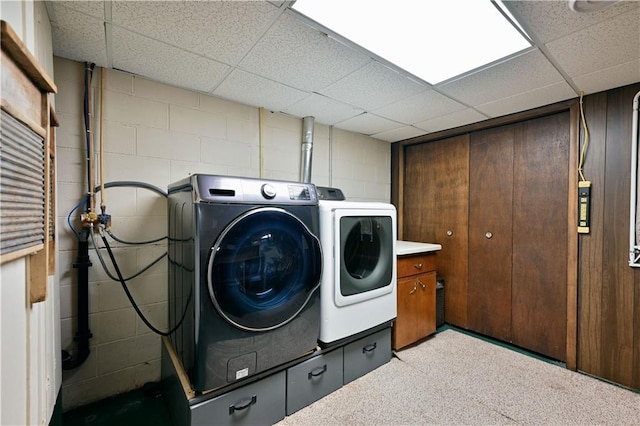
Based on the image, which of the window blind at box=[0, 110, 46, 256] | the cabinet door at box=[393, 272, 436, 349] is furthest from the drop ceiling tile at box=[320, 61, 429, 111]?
the window blind at box=[0, 110, 46, 256]

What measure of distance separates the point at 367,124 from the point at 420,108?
59cm

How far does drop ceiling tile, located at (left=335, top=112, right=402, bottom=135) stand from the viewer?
2689 mm

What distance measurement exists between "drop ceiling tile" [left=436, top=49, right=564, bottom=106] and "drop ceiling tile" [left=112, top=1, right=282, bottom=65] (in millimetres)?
1341

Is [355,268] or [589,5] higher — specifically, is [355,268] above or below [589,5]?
below

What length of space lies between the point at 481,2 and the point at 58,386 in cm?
280

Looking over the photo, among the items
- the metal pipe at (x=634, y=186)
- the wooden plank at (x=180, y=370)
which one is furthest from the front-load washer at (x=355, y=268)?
the metal pipe at (x=634, y=186)

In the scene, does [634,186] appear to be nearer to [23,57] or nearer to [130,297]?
[23,57]

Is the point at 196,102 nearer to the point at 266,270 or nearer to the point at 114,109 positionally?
the point at 114,109

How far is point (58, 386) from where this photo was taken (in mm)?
1484

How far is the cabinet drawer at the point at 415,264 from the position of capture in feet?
7.84

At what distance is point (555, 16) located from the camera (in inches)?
50.6

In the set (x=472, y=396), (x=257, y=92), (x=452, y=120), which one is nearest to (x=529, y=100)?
(x=452, y=120)

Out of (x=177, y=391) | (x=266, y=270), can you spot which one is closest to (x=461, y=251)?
(x=266, y=270)

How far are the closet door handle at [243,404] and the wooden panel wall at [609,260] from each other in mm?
2445
